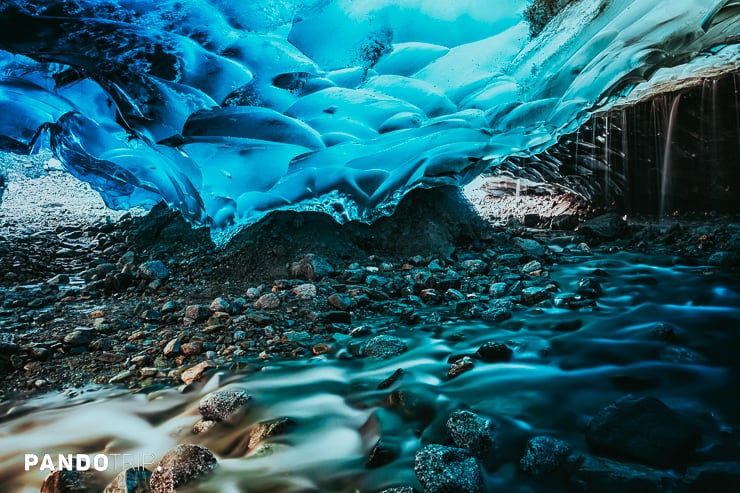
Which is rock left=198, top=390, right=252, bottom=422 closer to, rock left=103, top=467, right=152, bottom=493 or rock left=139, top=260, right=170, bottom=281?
rock left=103, top=467, right=152, bottom=493

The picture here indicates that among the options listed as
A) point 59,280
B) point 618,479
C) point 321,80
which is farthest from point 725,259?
point 59,280

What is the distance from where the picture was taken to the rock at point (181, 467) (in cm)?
141

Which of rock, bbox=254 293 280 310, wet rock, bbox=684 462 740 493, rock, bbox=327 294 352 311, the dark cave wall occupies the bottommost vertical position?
wet rock, bbox=684 462 740 493

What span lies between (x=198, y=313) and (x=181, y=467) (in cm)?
163

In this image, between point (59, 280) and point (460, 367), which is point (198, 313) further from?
point (59, 280)

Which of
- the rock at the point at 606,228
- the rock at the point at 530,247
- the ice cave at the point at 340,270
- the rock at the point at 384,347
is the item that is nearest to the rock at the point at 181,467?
the ice cave at the point at 340,270

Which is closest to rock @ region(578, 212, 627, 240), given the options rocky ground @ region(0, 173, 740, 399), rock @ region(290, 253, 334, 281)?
rocky ground @ region(0, 173, 740, 399)

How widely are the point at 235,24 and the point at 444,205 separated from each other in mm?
2731

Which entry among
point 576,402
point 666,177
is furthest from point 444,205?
point 666,177

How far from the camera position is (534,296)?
3.02 meters

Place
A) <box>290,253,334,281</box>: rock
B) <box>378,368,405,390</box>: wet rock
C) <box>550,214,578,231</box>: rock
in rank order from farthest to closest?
<box>550,214,578,231</box>: rock < <box>290,253,334,281</box>: rock < <box>378,368,405,390</box>: wet rock

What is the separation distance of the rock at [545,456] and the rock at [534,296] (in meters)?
1.67

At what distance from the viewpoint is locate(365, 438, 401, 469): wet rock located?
1456mm

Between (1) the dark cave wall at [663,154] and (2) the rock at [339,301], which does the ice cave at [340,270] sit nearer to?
(2) the rock at [339,301]
